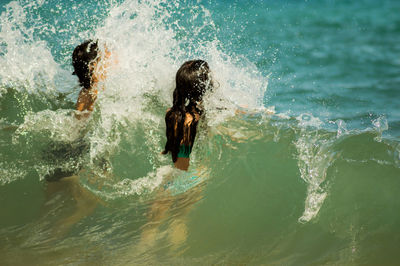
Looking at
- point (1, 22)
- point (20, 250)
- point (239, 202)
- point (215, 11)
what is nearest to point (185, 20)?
point (215, 11)

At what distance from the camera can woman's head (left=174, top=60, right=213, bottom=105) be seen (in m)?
3.44

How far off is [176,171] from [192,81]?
1.11 metres

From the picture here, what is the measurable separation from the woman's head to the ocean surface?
29 cm

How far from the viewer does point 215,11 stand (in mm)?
13094

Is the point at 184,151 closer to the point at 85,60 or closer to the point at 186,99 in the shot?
the point at 186,99

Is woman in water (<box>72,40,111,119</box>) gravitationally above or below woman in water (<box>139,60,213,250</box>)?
above

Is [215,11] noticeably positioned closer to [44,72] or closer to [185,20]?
[185,20]

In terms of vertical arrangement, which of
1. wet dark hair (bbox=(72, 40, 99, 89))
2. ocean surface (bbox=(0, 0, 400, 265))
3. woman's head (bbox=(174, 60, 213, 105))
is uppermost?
wet dark hair (bbox=(72, 40, 99, 89))

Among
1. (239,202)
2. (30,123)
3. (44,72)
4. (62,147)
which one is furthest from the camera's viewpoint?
(44,72)

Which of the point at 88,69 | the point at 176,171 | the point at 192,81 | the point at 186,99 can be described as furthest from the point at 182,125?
the point at 88,69

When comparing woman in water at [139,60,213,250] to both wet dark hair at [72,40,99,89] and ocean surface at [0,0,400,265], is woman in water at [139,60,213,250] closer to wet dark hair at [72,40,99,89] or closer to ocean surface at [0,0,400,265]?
ocean surface at [0,0,400,265]

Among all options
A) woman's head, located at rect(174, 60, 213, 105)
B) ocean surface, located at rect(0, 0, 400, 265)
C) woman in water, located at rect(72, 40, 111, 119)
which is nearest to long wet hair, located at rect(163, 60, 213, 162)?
woman's head, located at rect(174, 60, 213, 105)

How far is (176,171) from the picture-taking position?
4.20 meters

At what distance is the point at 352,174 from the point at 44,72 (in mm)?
4152
